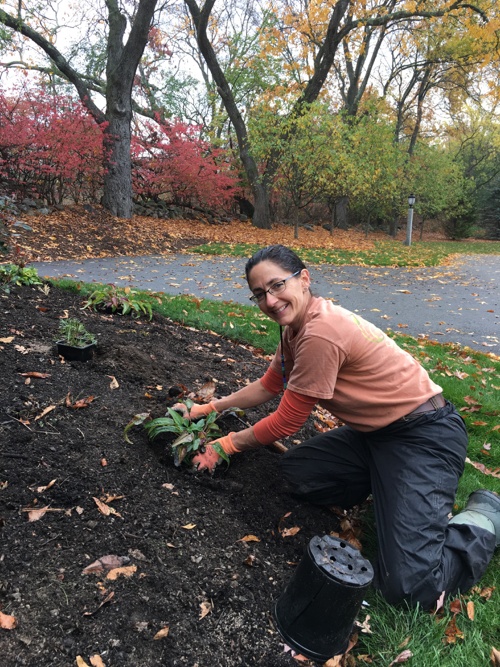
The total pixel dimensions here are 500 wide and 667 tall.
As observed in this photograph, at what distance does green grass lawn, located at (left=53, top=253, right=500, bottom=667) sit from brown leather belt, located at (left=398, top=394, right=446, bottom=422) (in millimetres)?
660

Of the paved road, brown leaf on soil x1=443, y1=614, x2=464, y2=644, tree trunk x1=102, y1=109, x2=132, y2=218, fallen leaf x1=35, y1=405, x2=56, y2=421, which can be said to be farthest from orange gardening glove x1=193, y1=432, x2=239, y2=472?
tree trunk x1=102, y1=109, x2=132, y2=218

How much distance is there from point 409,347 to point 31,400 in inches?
160

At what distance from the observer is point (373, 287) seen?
30.3ft

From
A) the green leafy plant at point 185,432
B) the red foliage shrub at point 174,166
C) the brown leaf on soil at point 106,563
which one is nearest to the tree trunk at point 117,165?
the red foliage shrub at point 174,166

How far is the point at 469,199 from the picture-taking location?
27.4 meters

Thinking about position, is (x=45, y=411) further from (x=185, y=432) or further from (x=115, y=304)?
(x=115, y=304)

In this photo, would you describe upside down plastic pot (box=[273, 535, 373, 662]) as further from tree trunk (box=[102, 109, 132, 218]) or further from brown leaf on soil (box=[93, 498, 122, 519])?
tree trunk (box=[102, 109, 132, 218])

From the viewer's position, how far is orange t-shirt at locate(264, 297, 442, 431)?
2.03 meters

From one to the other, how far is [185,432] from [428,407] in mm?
1200

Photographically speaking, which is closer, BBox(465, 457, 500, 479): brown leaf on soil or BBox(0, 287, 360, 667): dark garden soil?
BBox(0, 287, 360, 667): dark garden soil

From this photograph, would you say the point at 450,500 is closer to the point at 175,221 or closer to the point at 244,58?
the point at 175,221

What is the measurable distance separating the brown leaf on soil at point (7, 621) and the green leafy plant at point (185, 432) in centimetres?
96

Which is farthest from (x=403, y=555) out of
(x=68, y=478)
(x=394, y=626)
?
(x=68, y=478)

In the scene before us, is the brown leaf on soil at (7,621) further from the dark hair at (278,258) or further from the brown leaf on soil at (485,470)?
the brown leaf on soil at (485,470)
